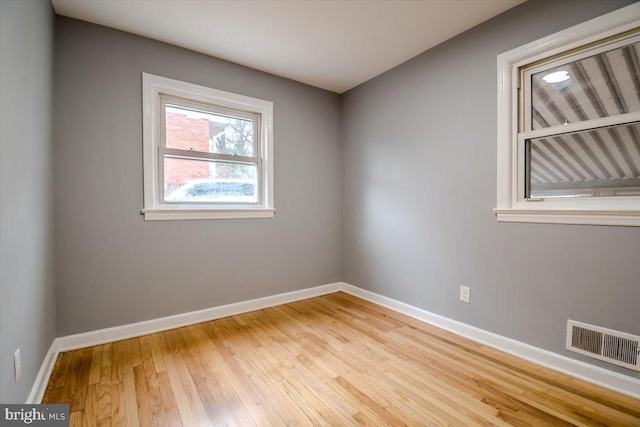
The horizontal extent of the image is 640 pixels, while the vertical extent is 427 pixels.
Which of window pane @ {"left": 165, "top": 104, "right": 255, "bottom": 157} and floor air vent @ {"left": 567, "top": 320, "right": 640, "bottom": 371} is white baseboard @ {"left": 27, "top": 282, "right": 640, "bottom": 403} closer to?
floor air vent @ {"left": 567, "top": 320, "right": 640, "bottom": 371}

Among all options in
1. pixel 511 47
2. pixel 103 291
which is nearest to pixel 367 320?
pixel 103 291

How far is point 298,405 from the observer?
1527 mm

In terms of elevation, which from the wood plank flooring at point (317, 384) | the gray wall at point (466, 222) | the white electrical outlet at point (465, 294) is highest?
the gray wall at point (466, 222)

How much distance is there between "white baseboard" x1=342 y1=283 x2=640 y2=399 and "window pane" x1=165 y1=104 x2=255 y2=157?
235 cm

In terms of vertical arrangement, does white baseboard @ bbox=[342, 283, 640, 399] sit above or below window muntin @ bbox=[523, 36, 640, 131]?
below

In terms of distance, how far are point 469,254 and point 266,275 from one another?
1992 millimetres

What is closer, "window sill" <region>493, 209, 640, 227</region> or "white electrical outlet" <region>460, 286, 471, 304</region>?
"window sill" <region>493, 209, 640, 227</region>

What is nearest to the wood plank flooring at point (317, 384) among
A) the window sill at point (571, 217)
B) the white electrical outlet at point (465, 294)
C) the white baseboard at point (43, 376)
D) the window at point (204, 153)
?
the white baseboard at point (43, 376)

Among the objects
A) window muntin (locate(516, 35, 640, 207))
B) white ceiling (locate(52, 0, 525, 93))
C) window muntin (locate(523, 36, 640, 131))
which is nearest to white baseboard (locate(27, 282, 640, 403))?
window muntin (locate(516, 35, 640, 207))

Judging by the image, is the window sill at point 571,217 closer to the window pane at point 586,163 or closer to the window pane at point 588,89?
the window pane at point 586,163

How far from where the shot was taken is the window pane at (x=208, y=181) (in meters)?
2.58

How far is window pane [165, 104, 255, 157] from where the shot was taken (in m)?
2.59

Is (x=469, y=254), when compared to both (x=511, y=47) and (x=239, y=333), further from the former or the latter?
(x=239, y=333)

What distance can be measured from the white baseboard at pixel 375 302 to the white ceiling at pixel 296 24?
7.95ft
